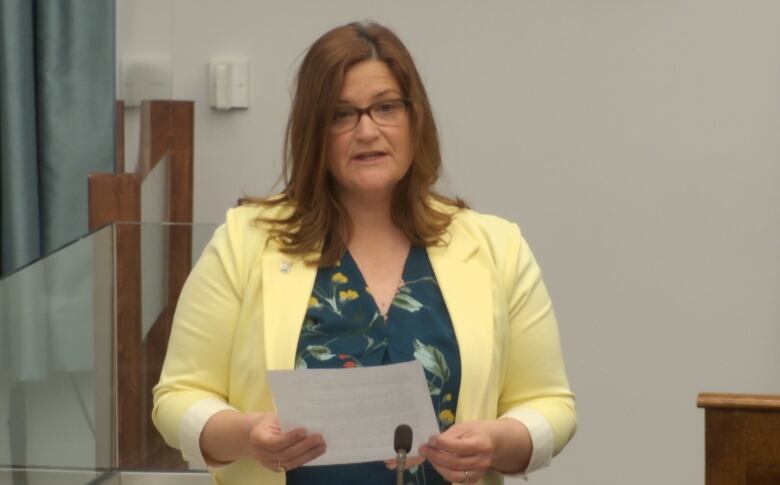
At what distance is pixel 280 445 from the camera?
209 centimetres

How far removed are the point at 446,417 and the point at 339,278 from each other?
254 millimetres

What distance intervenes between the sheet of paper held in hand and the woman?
2.7 inches

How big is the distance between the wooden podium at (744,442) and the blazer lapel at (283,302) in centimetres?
64

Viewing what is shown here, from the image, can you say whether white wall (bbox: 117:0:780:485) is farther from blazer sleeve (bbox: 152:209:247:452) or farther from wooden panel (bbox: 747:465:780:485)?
blazer sleeve (bbox: 152:209:247:452)

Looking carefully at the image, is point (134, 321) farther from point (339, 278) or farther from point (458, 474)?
point (458, 474)

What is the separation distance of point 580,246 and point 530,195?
21cm

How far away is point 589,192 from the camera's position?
4.67m

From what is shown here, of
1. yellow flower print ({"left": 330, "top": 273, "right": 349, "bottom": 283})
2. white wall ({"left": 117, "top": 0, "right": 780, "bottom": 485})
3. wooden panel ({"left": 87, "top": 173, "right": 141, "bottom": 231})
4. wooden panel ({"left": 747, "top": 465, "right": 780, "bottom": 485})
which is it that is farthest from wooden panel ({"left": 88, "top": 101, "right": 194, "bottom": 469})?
wooden panel ({"left": 747, "top": 465, "right": 780, "bottom": 485})

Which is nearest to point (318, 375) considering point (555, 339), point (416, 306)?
point (416, 306)

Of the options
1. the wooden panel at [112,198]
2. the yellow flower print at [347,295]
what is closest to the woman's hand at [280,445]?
the yellow flower print at [347,295]

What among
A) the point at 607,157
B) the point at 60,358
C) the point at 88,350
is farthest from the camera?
the point at 607,157

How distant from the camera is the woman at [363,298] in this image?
7.28ft

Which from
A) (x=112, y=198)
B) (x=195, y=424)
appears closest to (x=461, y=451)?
(x=195, y=424)

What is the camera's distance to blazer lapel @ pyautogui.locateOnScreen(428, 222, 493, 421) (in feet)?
7.28
